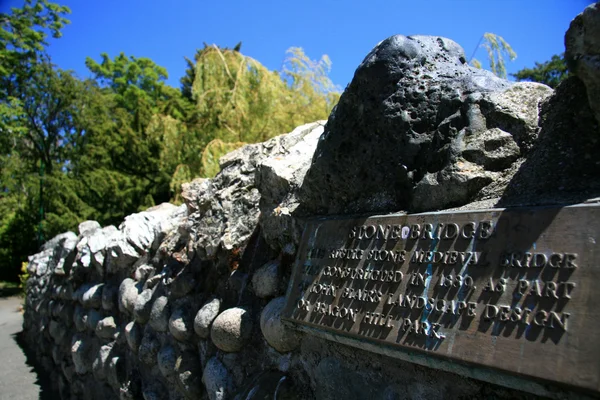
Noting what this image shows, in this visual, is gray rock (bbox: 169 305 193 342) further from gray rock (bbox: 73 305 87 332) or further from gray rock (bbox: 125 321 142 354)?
gray rock (bbox: 73 305 87 332)

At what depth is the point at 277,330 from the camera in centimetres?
246

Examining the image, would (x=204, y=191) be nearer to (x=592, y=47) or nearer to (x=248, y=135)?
(x=592, y=47)

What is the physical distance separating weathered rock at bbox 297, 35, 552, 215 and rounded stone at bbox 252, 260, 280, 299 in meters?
0.46

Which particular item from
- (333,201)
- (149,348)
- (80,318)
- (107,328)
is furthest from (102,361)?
(333,201)

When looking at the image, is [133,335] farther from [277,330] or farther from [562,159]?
[562,159]

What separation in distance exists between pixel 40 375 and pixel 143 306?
319cm

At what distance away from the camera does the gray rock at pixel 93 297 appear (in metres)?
4.72

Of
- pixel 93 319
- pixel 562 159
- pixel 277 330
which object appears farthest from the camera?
pixel 93 319

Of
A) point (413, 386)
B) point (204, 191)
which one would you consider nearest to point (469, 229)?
point (413, 386)

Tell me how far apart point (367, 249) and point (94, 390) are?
3.51 meters

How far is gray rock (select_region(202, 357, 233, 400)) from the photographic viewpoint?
2.71m

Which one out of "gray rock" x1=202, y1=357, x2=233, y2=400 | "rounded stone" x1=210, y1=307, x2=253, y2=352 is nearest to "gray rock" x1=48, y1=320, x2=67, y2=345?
"gray rock" x1=202, y1=357, x2=233, y2=400

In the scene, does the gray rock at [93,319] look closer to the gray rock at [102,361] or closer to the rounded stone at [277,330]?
the gray rock at [102,361]

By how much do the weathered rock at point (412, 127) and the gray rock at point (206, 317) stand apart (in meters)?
0.97
